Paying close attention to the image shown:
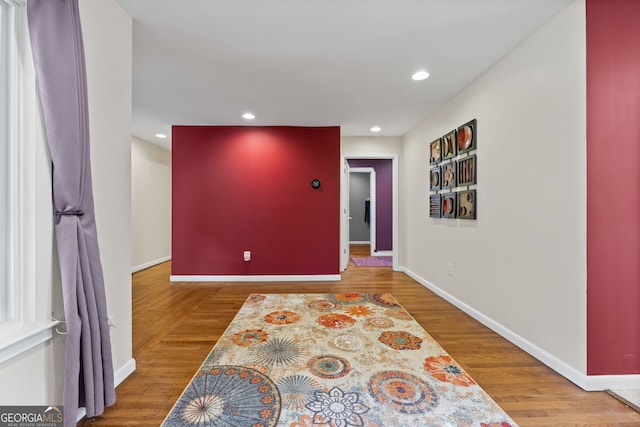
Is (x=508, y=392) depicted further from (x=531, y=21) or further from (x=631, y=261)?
(x=531, y=21)

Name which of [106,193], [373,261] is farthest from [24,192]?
[373,261]

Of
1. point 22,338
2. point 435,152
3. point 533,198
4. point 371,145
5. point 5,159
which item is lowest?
point 22,338

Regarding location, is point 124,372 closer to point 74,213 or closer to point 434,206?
point 74,213

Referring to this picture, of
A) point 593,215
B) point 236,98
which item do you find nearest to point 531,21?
point 593,215

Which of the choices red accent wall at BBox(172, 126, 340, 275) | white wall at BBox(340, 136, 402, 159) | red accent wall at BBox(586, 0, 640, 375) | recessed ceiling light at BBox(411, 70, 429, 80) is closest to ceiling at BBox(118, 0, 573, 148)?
→ recessed ceiling light at BBox(411, 70, 429, 80)

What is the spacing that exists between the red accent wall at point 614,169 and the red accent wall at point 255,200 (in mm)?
2836

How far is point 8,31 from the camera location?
1151 mm

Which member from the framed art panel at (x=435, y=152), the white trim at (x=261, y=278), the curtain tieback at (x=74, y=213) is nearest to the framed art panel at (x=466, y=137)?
the framed art panel at (x=435, y=152)

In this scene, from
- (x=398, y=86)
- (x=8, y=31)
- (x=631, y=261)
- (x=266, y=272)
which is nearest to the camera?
(x=8, y=31)

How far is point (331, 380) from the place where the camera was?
1.67 m

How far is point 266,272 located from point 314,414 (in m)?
2.82

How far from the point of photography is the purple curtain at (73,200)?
117 cm

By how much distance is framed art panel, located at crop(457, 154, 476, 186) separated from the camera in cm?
265

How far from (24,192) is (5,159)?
161 mm
